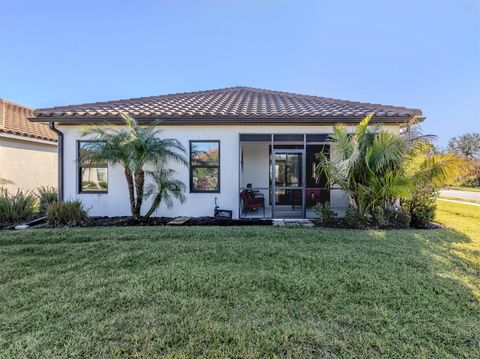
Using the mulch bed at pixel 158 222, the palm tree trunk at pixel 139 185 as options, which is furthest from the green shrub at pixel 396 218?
the palm tree trunk at pixel 139 185

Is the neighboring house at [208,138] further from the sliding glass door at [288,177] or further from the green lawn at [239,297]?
the green lawn at [239,297]

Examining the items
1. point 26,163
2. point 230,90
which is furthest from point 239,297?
point 26,163

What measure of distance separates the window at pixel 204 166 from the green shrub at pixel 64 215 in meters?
3.48

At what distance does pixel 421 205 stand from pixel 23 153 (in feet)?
56.1

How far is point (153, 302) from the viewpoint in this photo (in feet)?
10.2

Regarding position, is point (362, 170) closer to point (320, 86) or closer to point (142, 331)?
point (142, 331)

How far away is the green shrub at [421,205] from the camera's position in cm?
728

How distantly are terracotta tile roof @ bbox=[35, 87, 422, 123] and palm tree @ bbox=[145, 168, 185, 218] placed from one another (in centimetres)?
192

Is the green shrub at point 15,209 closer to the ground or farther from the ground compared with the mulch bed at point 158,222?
farther from the ground

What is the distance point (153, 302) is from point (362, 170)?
20.7ft

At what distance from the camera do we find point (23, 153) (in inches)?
479

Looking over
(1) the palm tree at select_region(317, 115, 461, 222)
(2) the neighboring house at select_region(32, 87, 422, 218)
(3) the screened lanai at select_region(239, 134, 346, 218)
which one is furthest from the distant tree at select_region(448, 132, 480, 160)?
(2) the neighboring house at select_region(32, 87, 422, 218)

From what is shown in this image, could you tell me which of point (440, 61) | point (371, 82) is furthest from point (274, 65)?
point (440, 61)

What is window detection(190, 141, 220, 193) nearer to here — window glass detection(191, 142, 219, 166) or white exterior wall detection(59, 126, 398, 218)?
window glass detection(191, 142, 219, 166)
